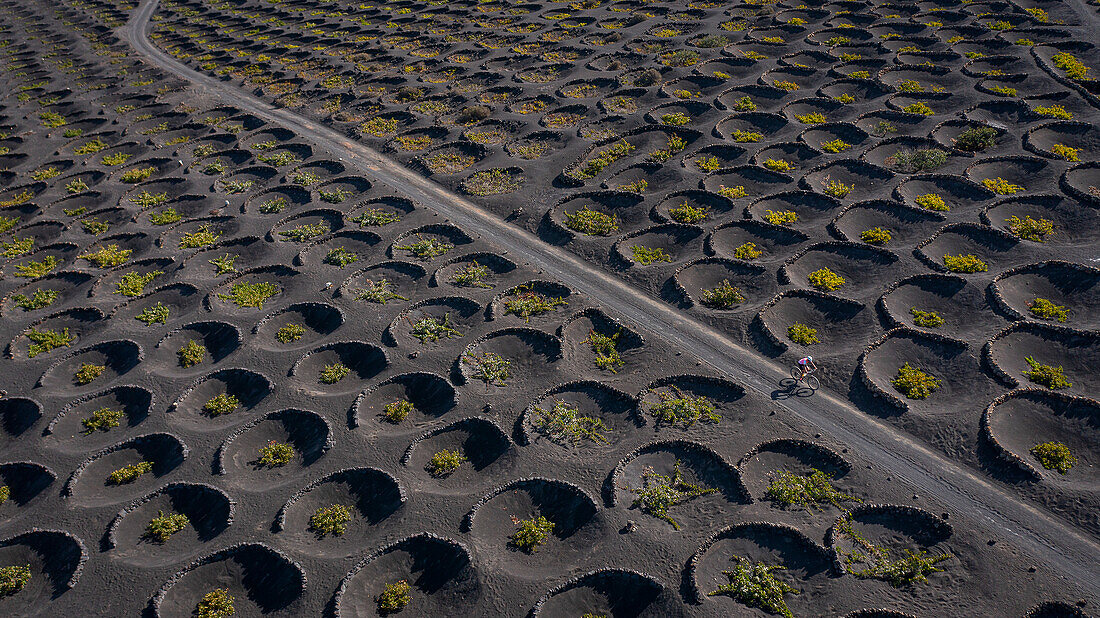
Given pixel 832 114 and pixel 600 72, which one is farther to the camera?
pixel 600 72

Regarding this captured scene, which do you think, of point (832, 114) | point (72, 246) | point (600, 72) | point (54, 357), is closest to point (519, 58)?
point (600, 72)

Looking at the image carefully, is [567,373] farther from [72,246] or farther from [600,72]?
[600,72]

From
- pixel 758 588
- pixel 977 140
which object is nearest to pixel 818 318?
pixel 758 588

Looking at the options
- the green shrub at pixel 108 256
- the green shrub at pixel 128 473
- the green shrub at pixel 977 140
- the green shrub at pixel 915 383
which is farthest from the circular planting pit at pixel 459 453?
the green shrub at pixel 977 140

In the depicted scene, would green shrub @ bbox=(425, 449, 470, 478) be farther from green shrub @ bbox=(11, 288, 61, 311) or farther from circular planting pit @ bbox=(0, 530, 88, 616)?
green shrub @ bbox=(11, 288, 61, 311)

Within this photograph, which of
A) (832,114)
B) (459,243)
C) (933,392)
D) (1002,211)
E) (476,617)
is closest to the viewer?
(476,617)

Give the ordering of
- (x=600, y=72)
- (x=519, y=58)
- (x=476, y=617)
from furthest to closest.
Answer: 1. (x=519, y=58)
2. (x=600, y=72)
3. (x=476, y=617)
